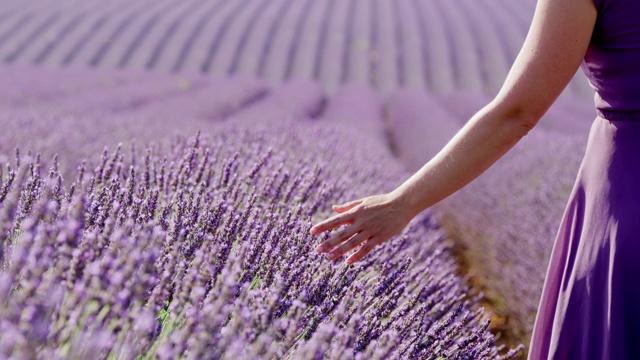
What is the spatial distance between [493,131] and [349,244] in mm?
348

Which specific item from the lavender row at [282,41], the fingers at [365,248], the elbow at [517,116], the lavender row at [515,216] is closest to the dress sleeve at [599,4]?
the elbow at [517,116]

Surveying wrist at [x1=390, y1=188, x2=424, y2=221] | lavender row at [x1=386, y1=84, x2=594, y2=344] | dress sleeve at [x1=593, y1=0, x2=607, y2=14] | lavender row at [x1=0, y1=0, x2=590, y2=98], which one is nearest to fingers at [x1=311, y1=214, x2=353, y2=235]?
wrist at [x1=390, y1=188, x2=424, y2=221]

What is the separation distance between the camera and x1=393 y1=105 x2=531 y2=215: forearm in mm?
1389

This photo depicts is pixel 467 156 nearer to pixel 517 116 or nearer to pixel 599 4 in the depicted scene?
pixel 517 116

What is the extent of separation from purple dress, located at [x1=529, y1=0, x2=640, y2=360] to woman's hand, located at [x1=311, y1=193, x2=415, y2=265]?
36 centimetres

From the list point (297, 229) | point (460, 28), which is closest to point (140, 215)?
point (297, 229)

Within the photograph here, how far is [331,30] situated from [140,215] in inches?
714

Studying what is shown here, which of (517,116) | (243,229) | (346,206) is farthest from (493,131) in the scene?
(243,229)

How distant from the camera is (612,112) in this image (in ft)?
4.60

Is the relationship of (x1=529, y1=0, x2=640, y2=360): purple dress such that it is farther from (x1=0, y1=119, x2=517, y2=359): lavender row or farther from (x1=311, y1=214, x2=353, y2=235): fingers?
(x1=311, y1=214, x2=353, y2=235): fingers

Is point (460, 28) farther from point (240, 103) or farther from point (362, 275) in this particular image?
point (362, 275)

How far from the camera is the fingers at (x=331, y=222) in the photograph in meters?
1.35

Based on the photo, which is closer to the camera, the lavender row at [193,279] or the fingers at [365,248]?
the lavender row at [193,279]

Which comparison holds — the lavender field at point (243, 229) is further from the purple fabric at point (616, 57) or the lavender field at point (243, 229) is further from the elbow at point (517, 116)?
the purple fabric at point (616, 57)
